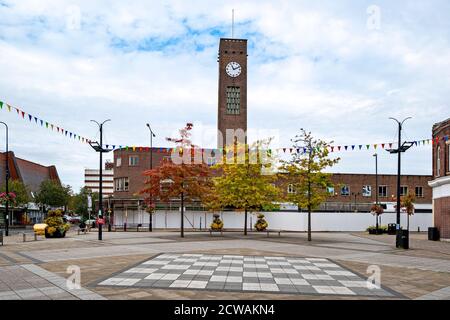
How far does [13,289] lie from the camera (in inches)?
431

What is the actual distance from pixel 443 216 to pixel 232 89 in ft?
140

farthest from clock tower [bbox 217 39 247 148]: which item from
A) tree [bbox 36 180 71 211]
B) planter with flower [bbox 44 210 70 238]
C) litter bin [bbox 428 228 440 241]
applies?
planter with flower [bbox 44 210 70 238]

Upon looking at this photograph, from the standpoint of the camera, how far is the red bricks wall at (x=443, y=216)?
33.2m

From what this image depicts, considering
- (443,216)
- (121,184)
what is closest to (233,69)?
(121,184)

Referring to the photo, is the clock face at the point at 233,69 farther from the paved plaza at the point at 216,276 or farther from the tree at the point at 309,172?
the paved plaza at the point at 216,276

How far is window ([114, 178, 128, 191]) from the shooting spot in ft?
197

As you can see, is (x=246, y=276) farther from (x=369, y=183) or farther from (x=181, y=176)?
(x=369, y=183)

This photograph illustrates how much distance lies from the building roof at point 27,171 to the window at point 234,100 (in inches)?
1502

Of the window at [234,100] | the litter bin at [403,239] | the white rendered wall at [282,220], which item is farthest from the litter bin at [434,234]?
the window at [234,100]

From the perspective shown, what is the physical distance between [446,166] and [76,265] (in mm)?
28181

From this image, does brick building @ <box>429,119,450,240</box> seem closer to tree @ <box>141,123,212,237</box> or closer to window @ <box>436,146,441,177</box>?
window @ <box>436,146,441,177</box>

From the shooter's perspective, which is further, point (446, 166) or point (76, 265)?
point (446, 166)
